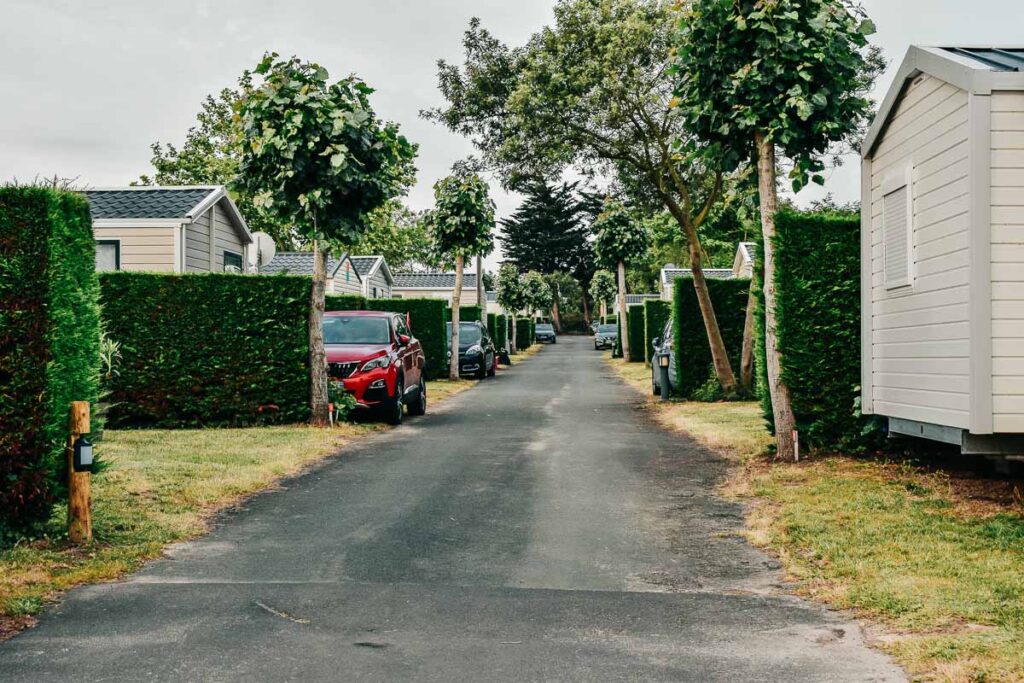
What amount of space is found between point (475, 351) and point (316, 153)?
53.9ft

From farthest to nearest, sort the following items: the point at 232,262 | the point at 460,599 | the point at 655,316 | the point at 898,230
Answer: the point at 655,316
the point at 232,262
the point at 898,230
the point at 460,599

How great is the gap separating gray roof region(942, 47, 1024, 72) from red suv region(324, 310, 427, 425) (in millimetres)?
9769

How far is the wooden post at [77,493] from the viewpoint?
22.2 ft

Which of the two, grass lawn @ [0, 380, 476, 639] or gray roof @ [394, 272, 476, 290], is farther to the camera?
gray roof @ [394, 272, 476, 290]

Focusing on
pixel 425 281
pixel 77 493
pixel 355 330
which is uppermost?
pixel 425 281

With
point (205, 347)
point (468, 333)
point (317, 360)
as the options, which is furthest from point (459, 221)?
point (205, 347)

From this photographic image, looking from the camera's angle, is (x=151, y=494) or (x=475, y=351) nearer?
(x=151, y=494)

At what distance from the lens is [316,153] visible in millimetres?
13469

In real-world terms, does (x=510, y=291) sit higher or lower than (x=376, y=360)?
higher

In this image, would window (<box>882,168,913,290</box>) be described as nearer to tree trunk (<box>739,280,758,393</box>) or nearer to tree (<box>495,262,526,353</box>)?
tree trunk (<box>739,280,758,393</box>)

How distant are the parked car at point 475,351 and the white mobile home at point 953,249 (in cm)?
1988

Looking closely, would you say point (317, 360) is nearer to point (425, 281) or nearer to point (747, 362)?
point (747, 362)

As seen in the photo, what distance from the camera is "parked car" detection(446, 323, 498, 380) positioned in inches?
1153

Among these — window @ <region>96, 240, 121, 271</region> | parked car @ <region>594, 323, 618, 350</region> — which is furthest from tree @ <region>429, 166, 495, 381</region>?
parked car @ <region>594, 323, 618, 350</region>
